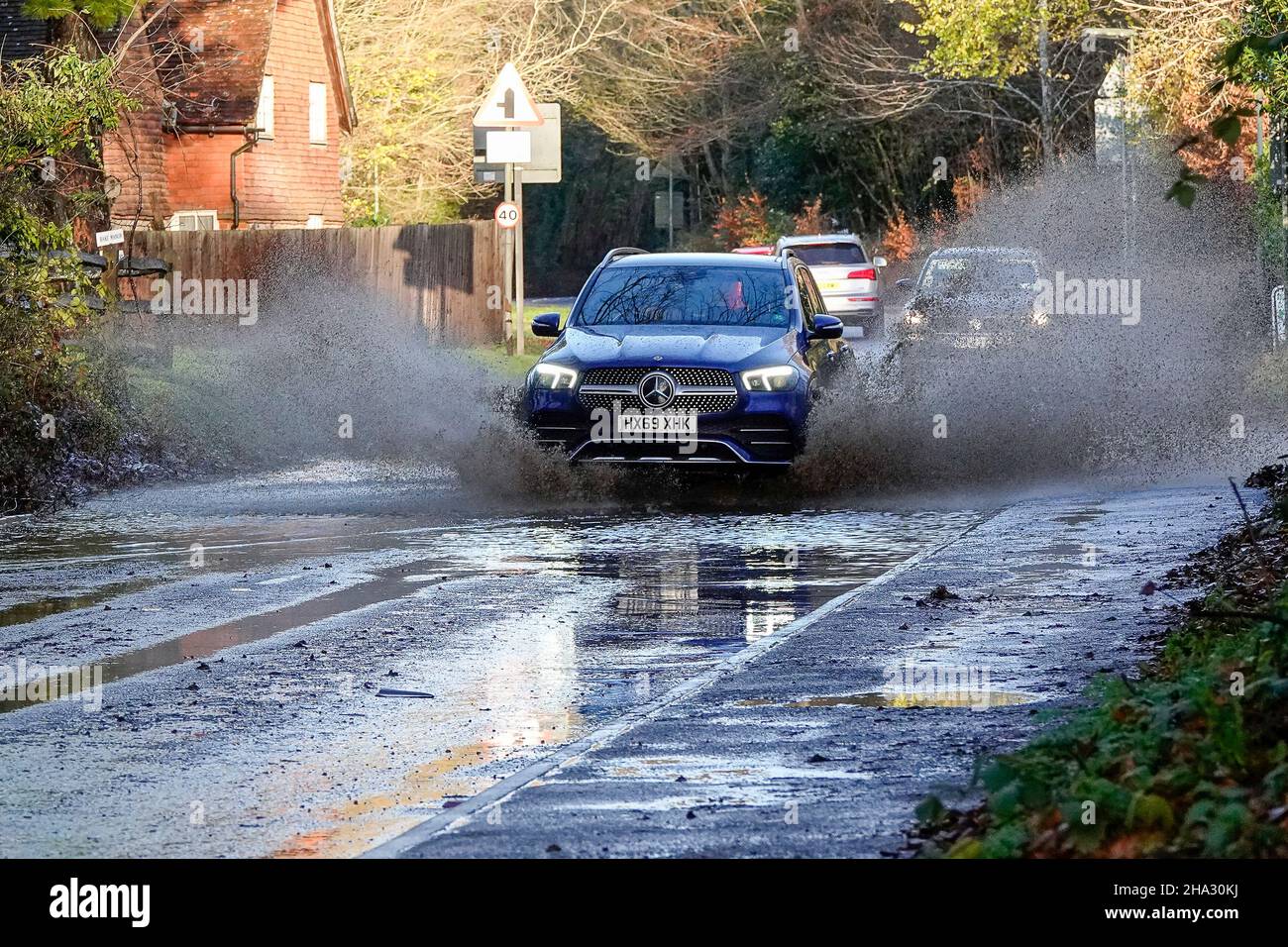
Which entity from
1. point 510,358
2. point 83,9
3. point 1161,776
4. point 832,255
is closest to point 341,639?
point 1161,776

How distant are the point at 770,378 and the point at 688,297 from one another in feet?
5.10

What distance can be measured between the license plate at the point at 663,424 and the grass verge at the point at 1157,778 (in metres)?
8.75

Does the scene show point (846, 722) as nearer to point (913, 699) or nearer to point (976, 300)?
point (913, 699)

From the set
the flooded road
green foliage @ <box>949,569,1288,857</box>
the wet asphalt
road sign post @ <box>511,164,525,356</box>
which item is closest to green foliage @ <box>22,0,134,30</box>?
the flooded road

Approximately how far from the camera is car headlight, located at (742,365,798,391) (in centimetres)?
1638

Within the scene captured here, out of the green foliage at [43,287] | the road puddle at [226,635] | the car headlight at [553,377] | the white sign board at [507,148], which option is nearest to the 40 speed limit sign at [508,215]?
the white sign board at [507,148]

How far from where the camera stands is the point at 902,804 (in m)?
6.96

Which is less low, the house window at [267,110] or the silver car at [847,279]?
the house window at [267,110]

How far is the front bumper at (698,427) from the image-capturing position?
16.2 meters

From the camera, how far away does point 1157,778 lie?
19.9 ft

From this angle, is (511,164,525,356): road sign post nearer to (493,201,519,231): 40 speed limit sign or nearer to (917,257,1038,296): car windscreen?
(493,201,519,231): 40 speed limit sign

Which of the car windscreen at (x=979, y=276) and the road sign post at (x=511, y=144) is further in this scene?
the road sign post at (x=511, y=144)

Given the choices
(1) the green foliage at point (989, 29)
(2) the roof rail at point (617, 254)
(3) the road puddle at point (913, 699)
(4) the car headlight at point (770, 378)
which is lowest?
(3) the road puddle at point (913, 699)

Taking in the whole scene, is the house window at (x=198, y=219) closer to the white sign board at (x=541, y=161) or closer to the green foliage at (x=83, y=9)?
the white sign board at (x=541, y=161)
